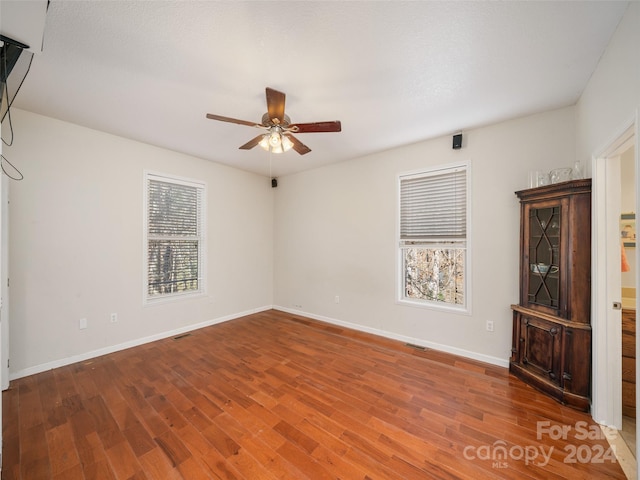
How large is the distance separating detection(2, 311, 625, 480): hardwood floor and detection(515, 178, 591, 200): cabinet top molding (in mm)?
1843

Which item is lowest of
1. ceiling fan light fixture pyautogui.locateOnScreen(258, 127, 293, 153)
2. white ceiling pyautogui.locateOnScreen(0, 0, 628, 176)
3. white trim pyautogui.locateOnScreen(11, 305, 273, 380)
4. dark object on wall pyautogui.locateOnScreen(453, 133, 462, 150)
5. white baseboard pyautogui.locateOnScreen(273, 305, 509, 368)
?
white trim pyautogui.locateOnScreen(11, 305, 273, 380)

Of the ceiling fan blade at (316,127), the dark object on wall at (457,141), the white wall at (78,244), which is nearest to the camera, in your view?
the ceiling fan blade at (316,127)

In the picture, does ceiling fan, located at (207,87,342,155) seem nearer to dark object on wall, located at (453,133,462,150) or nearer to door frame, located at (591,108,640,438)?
dark object on wall, located at (453,133,462,150)

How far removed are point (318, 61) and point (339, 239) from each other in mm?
2720

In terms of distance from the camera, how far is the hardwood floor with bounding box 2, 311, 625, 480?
161cm

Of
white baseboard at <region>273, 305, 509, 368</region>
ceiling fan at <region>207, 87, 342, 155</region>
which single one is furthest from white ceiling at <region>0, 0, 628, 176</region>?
white baseboard at <region>273, 305, 509, 368</region>

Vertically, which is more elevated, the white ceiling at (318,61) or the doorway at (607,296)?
the white ceiling at (318,61)

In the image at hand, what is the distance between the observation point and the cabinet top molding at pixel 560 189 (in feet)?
6.95

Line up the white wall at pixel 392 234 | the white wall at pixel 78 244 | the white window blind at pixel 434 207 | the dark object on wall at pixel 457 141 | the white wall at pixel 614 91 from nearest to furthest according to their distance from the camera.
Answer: the white wall at pixel 614 91
the white wall at pixel 78 244
the white wall at pixel 392 234
the dark object on wall at pixel 457 141
the white window blind at pixel 434 207

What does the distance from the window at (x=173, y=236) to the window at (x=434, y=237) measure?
3.24m

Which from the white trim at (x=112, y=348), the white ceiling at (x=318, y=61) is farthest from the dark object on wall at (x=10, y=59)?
the white trim at (x=112, y=348)

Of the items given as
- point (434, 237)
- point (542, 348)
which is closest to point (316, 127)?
point (434, 237)

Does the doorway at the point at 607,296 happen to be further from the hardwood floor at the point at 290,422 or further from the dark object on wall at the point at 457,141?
the dark object on wall at the point at 457,141

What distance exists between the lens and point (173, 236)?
385 cm
